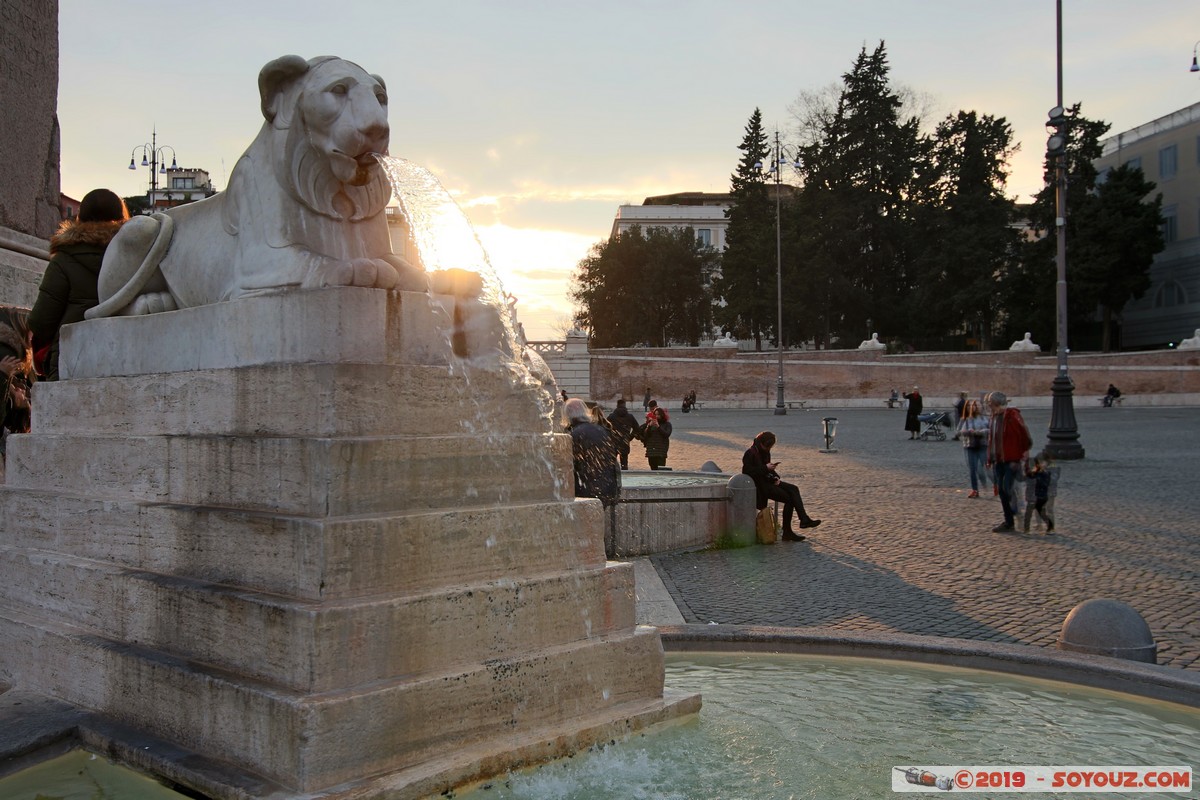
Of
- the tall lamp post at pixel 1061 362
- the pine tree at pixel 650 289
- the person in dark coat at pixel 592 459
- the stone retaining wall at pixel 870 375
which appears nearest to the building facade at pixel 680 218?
the pine tree at pixel 650 289

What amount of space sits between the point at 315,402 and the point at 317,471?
23 cm

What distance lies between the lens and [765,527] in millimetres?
10055

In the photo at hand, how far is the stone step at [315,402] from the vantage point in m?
3.35

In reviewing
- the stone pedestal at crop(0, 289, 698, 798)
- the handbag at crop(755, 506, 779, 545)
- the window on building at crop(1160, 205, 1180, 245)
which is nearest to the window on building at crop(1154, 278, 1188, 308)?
the window on building at crop(1160, 205, 1180, 245)

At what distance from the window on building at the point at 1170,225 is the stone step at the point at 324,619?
53166 millimetres

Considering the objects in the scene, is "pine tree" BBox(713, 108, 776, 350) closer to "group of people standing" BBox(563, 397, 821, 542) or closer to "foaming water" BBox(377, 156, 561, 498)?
"group of people standing" BBox(563, 397, 821, 542)

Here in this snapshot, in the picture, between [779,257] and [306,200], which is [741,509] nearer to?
[306,200]

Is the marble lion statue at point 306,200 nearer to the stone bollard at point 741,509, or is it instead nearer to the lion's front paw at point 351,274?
the lion's front paw at point 351,274

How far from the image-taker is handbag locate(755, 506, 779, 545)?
1003cm

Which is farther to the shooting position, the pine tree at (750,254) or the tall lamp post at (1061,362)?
the pine tree at (750,254)

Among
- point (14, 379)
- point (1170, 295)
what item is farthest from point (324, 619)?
point (1170, 295)

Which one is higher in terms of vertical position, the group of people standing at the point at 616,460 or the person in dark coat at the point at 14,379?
the person in dark coat at the point at 14,379

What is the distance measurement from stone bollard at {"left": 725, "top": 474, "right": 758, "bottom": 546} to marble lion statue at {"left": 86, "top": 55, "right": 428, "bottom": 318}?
625cm

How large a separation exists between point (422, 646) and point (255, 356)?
1107mm
